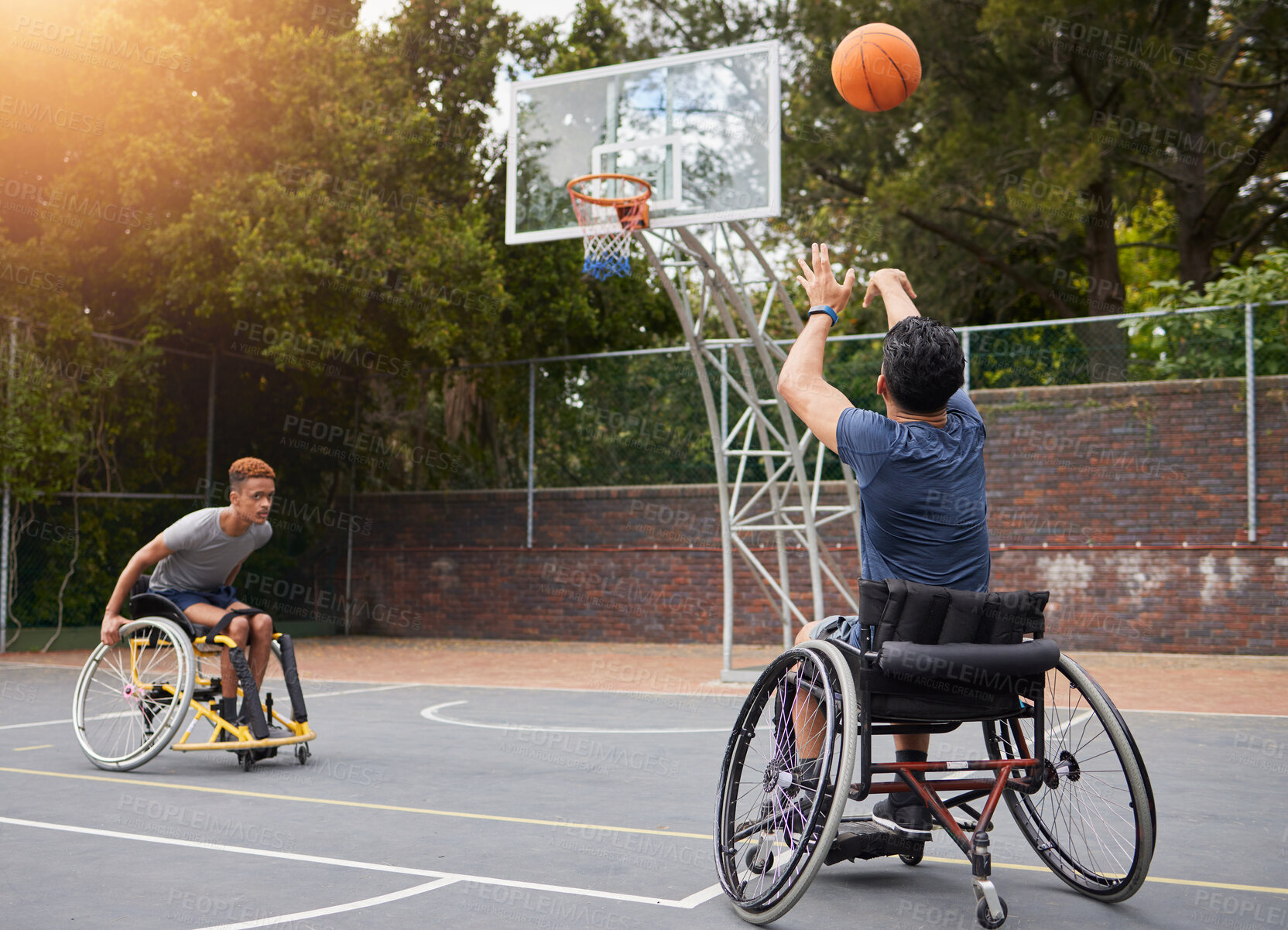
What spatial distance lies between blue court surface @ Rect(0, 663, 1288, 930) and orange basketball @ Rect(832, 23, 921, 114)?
4.12 m

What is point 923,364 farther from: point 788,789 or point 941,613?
point 788,789

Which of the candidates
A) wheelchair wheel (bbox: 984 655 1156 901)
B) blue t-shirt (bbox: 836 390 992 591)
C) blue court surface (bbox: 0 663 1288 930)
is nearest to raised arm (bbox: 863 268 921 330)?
blue t-shirt (bbox: 836 390 992 591)

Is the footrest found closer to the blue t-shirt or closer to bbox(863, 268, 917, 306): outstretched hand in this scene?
the blue t-shirt

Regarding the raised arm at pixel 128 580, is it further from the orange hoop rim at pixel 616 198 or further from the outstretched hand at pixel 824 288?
the orange hoop rim at pixel 616 198

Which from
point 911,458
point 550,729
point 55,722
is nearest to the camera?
point 911,458

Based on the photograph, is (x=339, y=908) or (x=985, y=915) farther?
(x=339, y=908)

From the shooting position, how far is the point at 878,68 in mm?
7887

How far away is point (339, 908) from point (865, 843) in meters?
1.63

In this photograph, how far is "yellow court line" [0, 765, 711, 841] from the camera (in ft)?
16.4

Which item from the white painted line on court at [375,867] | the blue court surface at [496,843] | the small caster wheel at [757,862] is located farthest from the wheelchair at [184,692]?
the small caster wheel at [757,862]

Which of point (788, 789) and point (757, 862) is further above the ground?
point (788, 789)

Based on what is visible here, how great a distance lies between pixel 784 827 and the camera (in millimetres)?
3701

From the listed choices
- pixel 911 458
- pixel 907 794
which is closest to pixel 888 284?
pixel 911 458

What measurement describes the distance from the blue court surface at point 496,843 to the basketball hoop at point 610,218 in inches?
182
